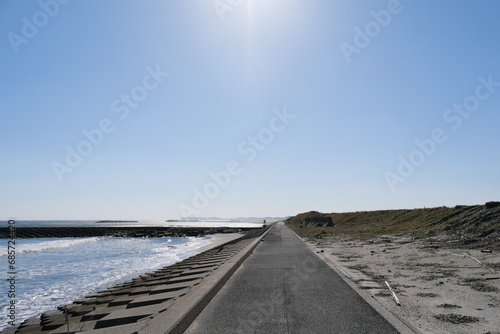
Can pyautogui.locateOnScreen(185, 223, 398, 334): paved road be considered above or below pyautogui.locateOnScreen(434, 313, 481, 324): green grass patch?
above

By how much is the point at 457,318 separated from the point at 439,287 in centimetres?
305

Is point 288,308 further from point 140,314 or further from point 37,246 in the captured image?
point 37,246

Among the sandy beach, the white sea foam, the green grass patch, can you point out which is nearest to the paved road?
the sandy beach

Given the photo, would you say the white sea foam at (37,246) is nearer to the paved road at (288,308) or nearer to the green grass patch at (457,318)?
the paved road at (288,308)

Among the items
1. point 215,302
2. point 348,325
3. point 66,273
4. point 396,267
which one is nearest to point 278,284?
point 215,302

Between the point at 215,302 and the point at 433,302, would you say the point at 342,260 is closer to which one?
the point at 433,302

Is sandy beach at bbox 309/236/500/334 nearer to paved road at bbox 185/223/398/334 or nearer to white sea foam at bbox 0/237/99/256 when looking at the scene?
paved road at bbox 185/223/398/334

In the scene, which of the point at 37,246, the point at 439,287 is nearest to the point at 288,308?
the point at 439,287

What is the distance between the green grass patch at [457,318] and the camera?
6242 mm

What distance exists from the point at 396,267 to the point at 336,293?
574 centimetres

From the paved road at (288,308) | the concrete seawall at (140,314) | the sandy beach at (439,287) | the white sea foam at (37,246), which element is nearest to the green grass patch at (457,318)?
the sandy beach at (439,287)

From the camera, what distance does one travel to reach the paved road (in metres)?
5.84

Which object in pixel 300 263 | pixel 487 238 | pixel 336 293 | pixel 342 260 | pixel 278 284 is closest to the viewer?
pixel 336 293

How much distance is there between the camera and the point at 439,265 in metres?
12.7
